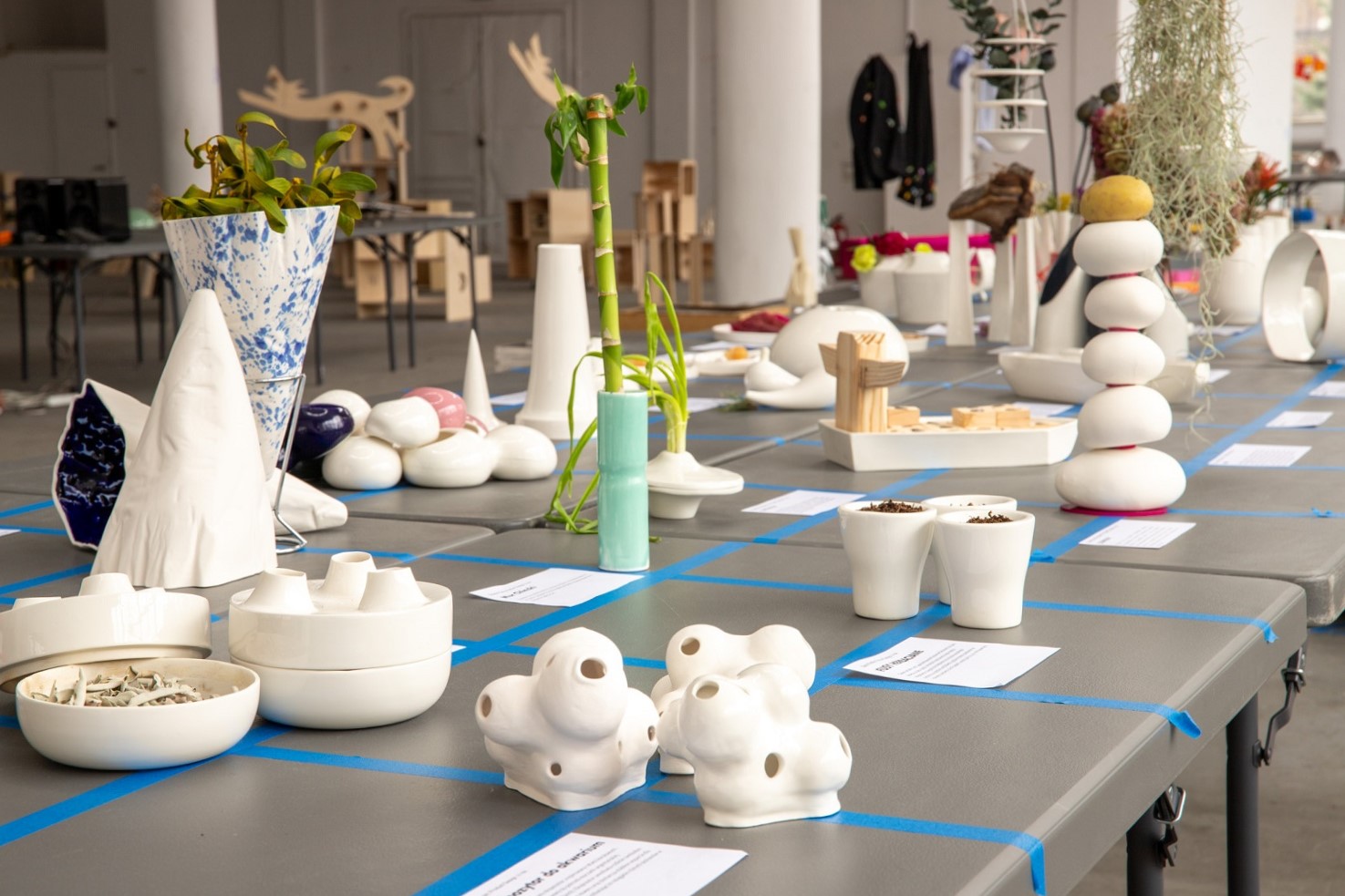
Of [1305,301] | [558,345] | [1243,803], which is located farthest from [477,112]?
[1243,803]

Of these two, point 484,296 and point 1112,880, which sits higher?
point 484,296

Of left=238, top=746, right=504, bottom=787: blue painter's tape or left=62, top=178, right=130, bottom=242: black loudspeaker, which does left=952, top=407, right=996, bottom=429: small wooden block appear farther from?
left=62, top=178, right=130, bottom=242: black loudspeaker

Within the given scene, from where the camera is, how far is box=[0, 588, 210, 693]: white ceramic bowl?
1068 mm

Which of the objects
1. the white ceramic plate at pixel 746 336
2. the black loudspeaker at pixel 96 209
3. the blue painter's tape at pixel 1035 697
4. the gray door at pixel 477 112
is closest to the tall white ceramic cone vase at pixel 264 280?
the blue painter's tape at pixel 1035 697

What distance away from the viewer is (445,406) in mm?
2125

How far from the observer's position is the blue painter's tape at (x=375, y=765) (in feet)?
3.18

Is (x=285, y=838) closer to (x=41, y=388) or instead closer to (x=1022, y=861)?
(x=1022, y=861)

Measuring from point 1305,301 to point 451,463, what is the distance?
210 cm

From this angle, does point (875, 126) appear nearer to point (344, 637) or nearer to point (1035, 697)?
point (1035, 697)

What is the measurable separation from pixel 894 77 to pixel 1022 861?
39.4 feet

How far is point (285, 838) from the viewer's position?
867 mm

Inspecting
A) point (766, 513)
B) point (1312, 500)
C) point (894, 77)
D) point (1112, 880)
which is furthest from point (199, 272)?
point (894, 77)

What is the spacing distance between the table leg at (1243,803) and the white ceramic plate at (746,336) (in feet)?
5.71

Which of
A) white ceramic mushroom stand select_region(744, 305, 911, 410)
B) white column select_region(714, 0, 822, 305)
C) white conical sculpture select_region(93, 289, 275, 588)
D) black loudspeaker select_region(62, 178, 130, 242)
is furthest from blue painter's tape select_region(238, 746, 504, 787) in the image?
white column select_region(714, 0, 822, 305)
